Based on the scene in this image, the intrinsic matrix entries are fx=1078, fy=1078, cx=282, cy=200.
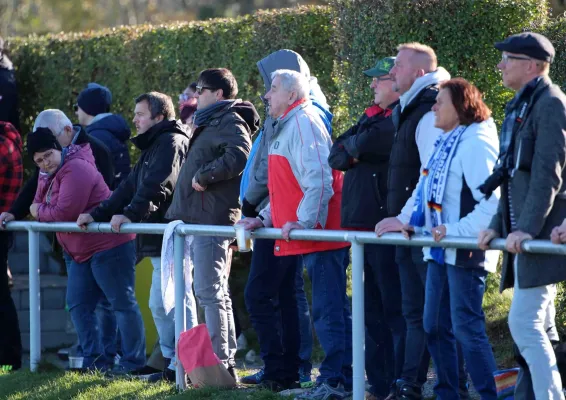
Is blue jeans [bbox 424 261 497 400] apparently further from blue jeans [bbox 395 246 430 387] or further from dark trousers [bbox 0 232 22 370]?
dark trousers [bbox 0 232 22 370]

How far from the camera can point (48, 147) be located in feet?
25.3

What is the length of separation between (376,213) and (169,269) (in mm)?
1437

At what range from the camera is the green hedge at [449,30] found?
808 centimetres

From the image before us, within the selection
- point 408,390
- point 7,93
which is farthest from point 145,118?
point 7,93

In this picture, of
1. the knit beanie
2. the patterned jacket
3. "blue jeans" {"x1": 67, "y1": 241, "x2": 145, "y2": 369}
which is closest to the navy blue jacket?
the knit beanie

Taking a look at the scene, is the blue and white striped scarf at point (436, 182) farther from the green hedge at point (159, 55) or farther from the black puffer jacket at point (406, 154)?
the green hedge at point (159, 55)

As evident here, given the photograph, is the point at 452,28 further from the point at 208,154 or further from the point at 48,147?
the point at 48,147

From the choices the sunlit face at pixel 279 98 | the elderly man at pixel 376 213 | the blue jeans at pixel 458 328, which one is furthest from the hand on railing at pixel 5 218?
the blue jeans at pixel 458 328

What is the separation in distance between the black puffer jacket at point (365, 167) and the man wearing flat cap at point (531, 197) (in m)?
1.08

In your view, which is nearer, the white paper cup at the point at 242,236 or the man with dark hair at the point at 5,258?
the white paper cup at the point at 242,236

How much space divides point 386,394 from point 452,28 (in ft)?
10.3

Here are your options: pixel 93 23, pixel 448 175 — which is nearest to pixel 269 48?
pixel 448 175

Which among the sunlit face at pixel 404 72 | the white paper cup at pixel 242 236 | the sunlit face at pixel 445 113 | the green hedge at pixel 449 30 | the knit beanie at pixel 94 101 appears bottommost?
the white paper cup at pixel 242 236

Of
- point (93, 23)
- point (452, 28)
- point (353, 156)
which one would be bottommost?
point (353, 156)
